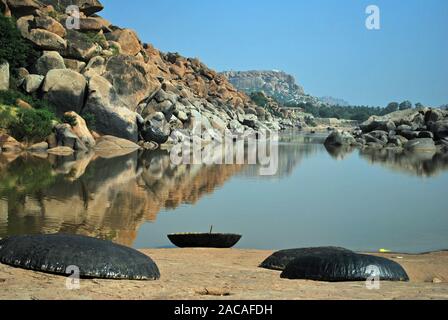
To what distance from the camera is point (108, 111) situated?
1512 inches

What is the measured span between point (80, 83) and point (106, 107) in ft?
6.93

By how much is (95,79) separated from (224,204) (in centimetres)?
2310

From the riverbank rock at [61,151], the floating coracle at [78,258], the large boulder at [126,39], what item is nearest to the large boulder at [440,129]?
the large boulder at [126,39]

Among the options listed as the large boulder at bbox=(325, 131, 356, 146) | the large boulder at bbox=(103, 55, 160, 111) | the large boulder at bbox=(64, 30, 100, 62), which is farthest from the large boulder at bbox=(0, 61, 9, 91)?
the large boulder at bbox=(325, 131, 356, 146)

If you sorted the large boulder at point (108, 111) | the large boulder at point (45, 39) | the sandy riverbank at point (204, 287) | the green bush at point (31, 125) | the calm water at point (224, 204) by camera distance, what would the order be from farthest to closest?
the large boulder at point (45, 39)
the large boulder at point (108, 111)
the green bush at point (31, 125)
the calm water at point (224, 204)
the sandy riverbank at point (204, 287)

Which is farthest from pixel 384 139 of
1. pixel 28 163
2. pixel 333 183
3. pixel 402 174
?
pixel 28 163

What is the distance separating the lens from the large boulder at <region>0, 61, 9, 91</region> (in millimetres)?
36156

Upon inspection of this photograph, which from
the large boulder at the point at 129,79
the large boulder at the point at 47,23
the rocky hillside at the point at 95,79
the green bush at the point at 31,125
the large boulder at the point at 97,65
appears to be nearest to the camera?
the green bush at the point at 31,125

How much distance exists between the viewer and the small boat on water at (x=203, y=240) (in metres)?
11.6

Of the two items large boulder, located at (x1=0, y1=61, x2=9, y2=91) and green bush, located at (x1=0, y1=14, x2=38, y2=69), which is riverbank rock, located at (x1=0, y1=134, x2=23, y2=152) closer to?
large boulder, located at (x1=0, y1=61, x2=9, y2=91)

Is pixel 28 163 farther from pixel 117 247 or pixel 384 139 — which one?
pixel 384 139

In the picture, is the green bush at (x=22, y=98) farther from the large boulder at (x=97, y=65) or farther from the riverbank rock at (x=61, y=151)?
the large boulder at (x=97, y=65)

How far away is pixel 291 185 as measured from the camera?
2362 cm

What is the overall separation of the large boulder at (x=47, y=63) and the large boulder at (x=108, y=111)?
2.47 m
